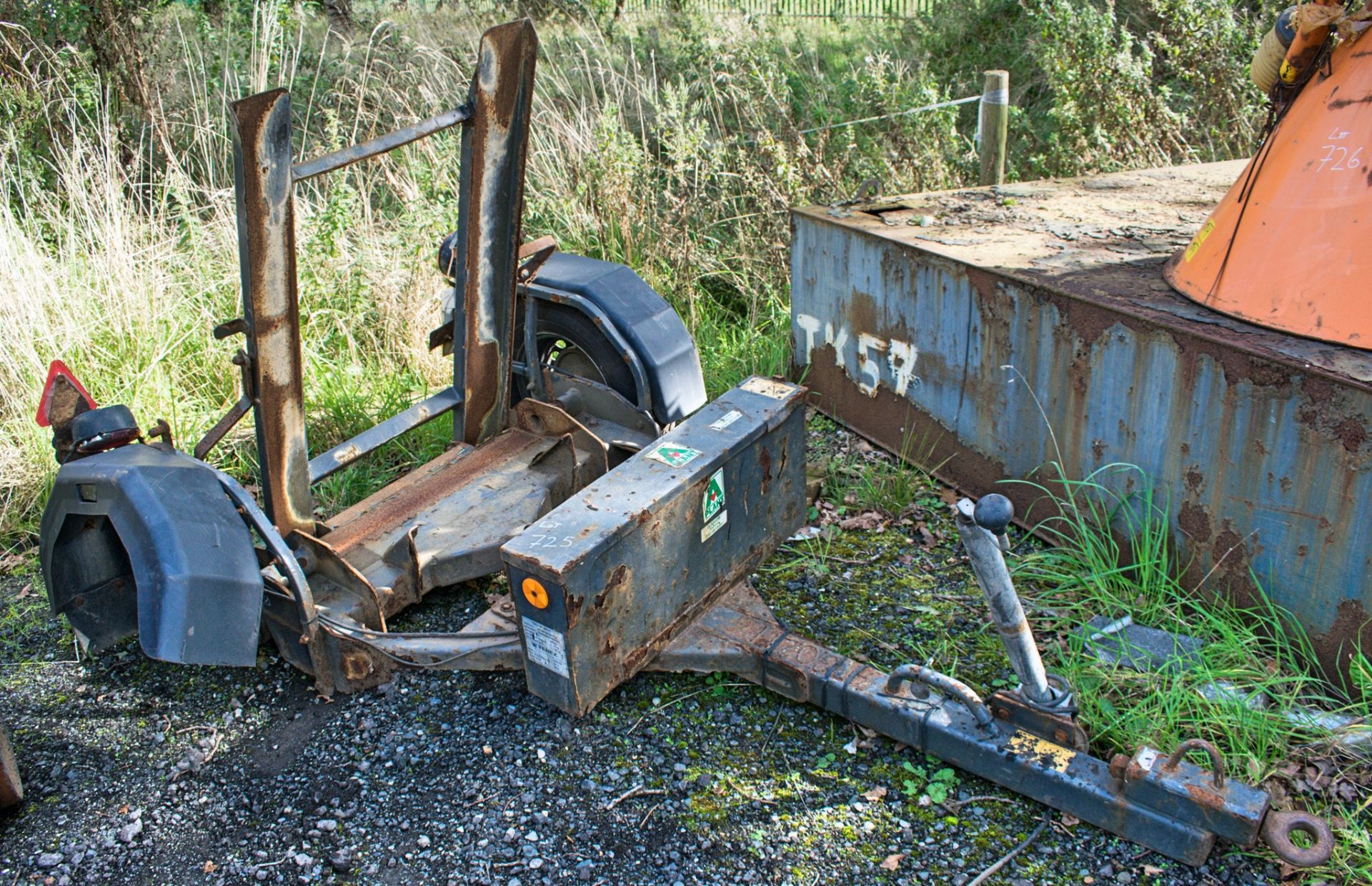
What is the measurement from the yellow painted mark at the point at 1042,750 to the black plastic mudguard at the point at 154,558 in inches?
68.4

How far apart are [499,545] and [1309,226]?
2297mm

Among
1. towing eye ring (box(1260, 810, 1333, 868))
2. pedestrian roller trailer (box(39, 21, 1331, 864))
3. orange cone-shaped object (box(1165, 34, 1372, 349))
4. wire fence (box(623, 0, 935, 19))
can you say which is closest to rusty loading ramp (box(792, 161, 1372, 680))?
orange cone-shaped object (box(1165, 34, 1372, 349))

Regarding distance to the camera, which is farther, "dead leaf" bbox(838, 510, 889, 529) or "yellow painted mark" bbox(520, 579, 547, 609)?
"dead leaf" bbox(838, 510, 889, 529)

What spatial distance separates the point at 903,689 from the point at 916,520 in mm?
1176

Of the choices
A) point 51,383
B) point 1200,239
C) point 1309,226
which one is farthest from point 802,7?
point 51,383

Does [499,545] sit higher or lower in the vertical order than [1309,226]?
lower

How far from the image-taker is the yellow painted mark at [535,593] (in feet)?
7.72

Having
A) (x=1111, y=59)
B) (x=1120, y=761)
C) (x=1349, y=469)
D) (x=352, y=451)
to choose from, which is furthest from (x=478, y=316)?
(x=1111, y=59)

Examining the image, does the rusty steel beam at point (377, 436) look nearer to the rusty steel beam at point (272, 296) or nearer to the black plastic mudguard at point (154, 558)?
the rusty steel beam at point (272, 296)

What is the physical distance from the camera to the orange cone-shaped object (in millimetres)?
2488

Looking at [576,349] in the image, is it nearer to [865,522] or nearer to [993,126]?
[865,522]

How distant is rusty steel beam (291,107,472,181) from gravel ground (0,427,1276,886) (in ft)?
4.54

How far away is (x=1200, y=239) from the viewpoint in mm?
2982

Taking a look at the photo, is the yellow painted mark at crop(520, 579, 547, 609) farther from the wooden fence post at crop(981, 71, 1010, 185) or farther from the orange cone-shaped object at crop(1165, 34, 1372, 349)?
the wooden fence post at crop(981, 71, 1010, 185)
